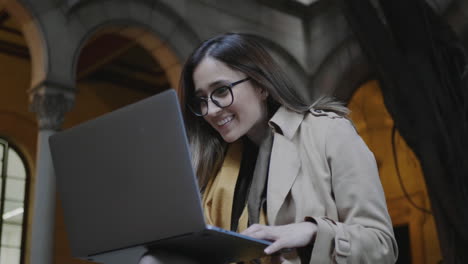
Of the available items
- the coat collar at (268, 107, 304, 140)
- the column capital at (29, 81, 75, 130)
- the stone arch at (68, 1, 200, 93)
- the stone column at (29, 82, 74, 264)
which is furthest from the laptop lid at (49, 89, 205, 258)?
the stone arch at (68, 1, 200, 93)

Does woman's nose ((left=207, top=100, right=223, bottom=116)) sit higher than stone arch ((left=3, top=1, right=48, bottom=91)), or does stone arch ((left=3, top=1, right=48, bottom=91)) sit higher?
stone arch ((left=3, top=1, right=48, bottom=91))

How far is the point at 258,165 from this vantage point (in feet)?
6.21

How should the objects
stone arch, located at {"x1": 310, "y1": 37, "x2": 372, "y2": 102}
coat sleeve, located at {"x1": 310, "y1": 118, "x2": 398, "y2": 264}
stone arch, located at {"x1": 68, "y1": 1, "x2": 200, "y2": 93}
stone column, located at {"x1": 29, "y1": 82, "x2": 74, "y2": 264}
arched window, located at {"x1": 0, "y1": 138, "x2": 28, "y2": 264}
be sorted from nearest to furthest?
1. coat sleeve, located at {"x1": 310, "y1": 118, "x2": 398, "y2": 264}
2. stone column, located at {"x1": 29, "y1": 82, "x2": 74, "y2": 264}
3. stone arch, located at {"x1": 68, "y1": 1, "x2": 200, "y2": 93}
4. stone arch, located at {"x1": 310, "y1": 37, "x2": 372, "y2": 102}
5. arched window, located at {"x1": 0, "y1": 138, "x2": 28, "y2": 264}

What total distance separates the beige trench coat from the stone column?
17.6ft

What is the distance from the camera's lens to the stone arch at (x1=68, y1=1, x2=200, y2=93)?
7.57 metres

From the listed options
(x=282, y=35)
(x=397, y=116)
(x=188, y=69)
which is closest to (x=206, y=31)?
(x=282, y=35)

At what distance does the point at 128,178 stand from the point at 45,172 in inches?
223

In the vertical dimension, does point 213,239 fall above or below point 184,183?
below

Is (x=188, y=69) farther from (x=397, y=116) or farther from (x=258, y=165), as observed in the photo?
(x=397, y=116)

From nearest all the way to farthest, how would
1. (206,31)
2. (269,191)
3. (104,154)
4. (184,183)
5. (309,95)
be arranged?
(184,183) → (104,154) → (269,191) → (206,31) → (309,95)

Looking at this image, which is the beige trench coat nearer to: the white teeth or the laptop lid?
the white teeth

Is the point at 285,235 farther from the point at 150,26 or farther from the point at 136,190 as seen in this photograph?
the point at 150,26

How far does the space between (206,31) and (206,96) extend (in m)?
6.70

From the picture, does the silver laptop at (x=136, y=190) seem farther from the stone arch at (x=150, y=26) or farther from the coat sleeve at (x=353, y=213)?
the stone arch at (x=150, y=26)
